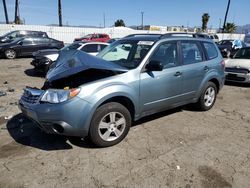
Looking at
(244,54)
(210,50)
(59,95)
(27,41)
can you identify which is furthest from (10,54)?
(59,95)

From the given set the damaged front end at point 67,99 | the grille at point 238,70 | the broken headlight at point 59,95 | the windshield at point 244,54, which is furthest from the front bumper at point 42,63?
the windshield at point 244,54

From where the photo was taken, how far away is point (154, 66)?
163 inches

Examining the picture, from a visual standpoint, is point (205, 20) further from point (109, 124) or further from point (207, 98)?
point (109, 124)

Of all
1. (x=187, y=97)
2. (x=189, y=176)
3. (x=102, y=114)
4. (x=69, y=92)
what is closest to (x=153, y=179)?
(x=189, y=176)

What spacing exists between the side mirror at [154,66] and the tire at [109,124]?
0.81 m

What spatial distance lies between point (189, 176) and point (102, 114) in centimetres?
148

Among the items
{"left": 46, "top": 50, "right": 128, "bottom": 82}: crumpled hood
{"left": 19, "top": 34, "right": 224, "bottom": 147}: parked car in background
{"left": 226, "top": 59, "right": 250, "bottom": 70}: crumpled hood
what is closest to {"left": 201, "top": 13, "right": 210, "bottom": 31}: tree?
{"left": 226, "top": 59, "right": 250, "bottom": 70}: crumpled hood

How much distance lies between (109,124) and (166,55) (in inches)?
68.6

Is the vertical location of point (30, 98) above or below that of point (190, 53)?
below

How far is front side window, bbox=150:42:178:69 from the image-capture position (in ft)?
14.6

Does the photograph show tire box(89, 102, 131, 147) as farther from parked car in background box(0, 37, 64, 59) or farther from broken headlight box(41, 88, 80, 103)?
parked car in background box(0, 37, 64, 59)

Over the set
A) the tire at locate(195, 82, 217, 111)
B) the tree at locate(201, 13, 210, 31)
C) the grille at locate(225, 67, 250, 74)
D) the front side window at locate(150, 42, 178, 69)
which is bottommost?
the tire at locate(195, 82, 217, 111)

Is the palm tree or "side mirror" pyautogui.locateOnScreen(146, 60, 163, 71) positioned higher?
the palm tree

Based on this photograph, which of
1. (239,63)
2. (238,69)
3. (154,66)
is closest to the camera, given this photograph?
(154,66)
